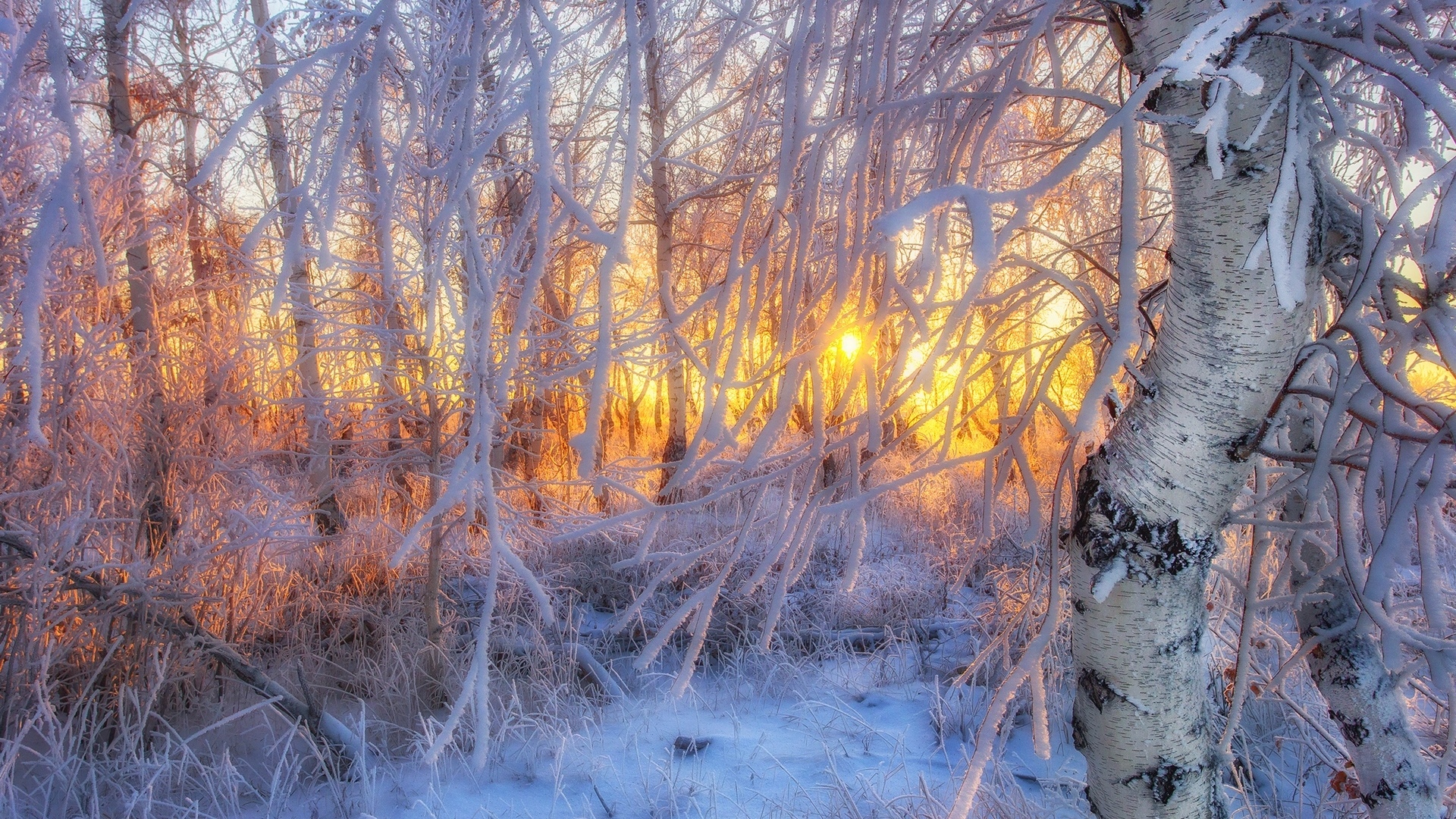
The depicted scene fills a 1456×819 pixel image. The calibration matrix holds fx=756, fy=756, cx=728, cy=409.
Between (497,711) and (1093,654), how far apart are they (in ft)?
9.15

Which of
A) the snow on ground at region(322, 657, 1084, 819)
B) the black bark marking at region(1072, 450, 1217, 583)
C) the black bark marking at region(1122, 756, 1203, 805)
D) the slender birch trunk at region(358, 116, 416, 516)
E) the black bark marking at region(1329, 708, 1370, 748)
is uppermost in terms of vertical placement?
the slender birch trunk at region(358, 116, 416, 516)

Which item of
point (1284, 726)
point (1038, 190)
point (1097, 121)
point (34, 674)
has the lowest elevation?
point (1284, 726)

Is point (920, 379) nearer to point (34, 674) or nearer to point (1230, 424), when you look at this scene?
point (1230, 424)

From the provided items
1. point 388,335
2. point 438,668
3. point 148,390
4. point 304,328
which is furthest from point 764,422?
point 304,328

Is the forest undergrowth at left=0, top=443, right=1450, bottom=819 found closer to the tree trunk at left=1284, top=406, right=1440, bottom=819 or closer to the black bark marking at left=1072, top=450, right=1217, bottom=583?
the tree trunk at left=1284, top=406, right=1440, bottom=819

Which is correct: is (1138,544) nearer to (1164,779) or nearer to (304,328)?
(1164,779)

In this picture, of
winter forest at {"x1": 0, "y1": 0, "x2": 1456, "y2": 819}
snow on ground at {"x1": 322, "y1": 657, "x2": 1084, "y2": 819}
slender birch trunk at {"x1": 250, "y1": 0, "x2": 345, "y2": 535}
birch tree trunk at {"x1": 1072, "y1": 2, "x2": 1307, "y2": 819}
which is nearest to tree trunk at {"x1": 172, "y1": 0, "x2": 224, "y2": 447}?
winter forest at {"x1": 0, "y1": 0, "x2": 1456, "y2": 819}

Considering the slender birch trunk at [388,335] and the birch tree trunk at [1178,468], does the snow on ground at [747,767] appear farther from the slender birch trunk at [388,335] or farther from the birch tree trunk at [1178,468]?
the birch tree trunk at [1178,468]

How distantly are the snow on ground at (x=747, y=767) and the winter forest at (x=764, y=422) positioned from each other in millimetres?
26

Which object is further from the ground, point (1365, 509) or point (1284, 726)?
point (1365, 509)

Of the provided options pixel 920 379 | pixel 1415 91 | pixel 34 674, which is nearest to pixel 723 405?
pixel 920 379

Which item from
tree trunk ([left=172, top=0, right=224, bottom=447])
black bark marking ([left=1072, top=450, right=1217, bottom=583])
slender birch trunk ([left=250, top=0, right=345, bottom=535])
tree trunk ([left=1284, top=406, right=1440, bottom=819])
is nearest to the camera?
black bark marking ([left=1072, top=450, right=1217, bottom=583])

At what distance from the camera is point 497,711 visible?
3312 mm

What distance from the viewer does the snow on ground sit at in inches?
106
